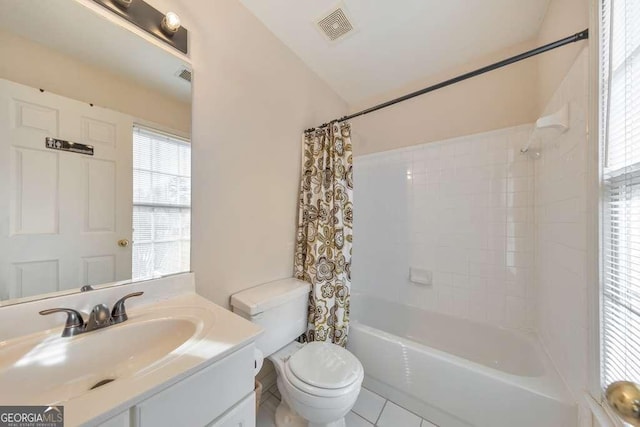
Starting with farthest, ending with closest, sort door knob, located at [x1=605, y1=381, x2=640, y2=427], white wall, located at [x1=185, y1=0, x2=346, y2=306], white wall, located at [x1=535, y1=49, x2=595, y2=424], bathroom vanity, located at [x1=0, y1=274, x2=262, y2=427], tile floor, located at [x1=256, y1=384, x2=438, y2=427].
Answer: tile floor, located at [x1=256, y1=384, x2=438, y2=427], white wall, located at [x1=185, y1=0, x2=346, y2=306], white wall, located at [x1=535, y1=49, x2=595, y2=424], bathroom vanity, located at [x1=0, y1=274, x2=262, y2=427], door knob, located at [x1=605, y1=381, x2=640, y2=427]

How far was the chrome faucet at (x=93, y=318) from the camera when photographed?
71 cm

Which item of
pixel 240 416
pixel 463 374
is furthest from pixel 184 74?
pixel 463 374

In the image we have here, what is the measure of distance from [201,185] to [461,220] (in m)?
1.85

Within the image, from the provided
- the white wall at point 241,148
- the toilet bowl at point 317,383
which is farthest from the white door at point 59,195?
the toilet bowl at point 317,383

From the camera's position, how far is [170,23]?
3.19 ft

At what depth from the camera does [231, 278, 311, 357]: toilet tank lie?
118cm

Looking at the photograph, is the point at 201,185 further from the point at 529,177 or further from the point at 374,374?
the point at 529,177

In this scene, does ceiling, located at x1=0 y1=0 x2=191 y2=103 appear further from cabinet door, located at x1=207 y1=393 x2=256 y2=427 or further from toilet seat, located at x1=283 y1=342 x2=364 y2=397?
toilet seat, located at x1=283 y1=342 x2=364 y2=397

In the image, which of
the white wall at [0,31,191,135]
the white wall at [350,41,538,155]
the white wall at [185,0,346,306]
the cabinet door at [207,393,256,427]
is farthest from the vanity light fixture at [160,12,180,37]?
the white wall at [350,41,538,155]

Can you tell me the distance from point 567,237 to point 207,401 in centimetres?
162

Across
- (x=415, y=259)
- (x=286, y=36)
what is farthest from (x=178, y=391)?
(x=286, y=36)

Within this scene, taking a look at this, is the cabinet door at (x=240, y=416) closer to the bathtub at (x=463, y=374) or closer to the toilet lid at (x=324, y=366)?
the toilet lid at (x=324, y=366)

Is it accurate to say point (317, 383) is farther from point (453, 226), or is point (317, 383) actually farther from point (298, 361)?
point (453, 226)

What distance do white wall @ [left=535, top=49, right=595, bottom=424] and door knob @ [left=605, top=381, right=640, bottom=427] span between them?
26.8 inches
